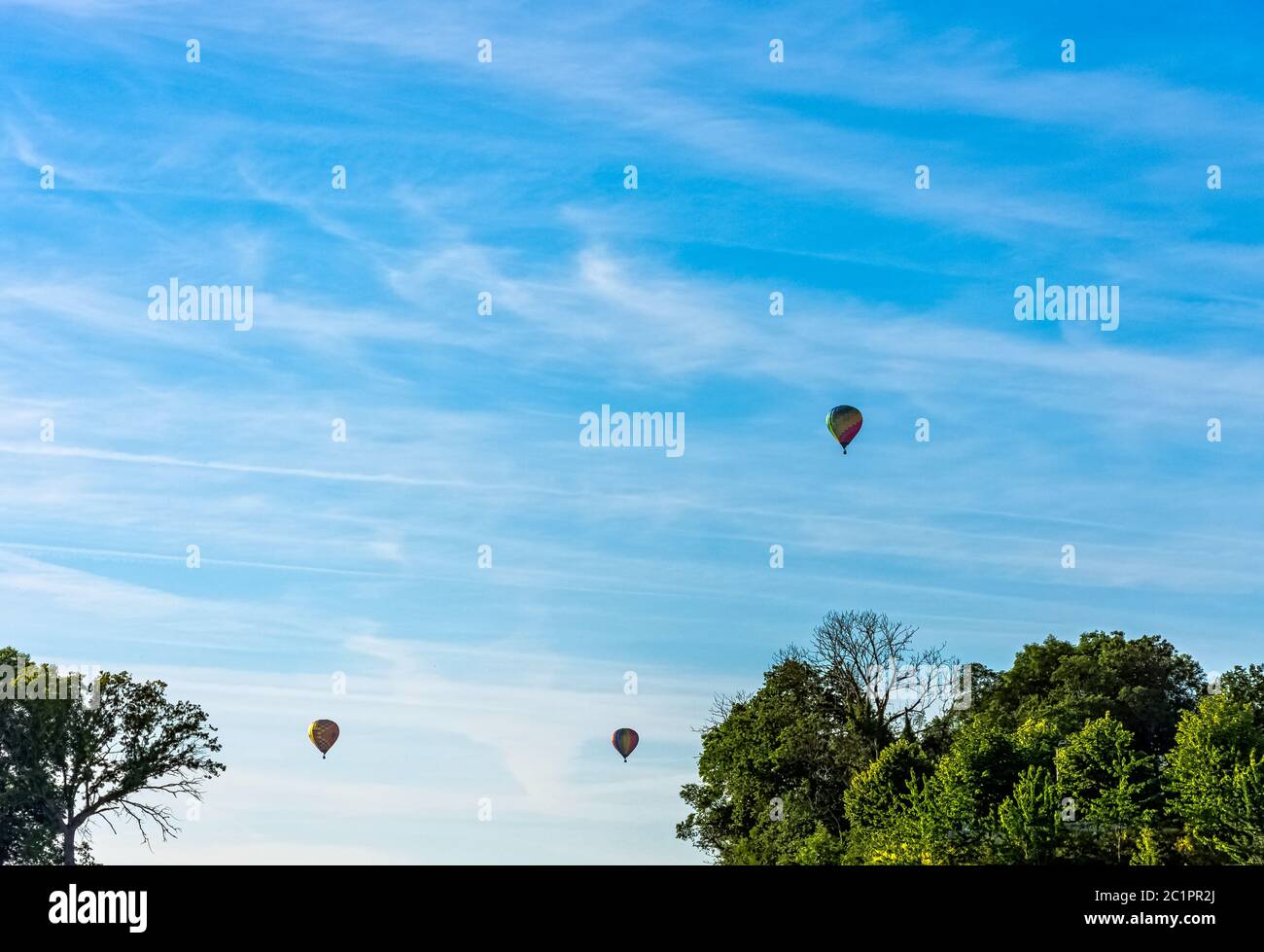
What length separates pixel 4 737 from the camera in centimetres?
7800

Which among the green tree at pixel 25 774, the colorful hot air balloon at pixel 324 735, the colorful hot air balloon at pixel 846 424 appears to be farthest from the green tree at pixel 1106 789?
the green tree at pixel 25 774

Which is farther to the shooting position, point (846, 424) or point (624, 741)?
point (624, 741)

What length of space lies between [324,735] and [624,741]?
15.4 m

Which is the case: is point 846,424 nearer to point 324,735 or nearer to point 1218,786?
point 1218,786

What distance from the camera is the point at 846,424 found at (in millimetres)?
61375

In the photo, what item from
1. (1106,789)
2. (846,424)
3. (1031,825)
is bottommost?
(1031,825)

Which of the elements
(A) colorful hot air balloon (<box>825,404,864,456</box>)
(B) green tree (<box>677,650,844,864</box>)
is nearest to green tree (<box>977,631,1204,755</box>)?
(B) green tree (<box>677,650,844,864</box>)

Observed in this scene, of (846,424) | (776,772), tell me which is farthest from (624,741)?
(846,424)

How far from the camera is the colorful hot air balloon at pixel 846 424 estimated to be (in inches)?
2416

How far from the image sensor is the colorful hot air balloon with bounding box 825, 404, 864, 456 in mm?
61369

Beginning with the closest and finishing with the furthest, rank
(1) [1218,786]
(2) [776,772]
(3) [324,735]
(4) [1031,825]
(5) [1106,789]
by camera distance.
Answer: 1. (1) [1218,786]
2. (4) [1031,825]
3. (5) [1106,789]
4. (3) [324,735]
5. (2) [776,772]

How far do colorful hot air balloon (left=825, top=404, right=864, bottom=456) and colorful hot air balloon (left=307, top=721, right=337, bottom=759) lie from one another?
1210 inches

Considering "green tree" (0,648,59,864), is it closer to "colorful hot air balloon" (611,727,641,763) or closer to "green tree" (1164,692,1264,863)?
"colorful hot air balloon" (611,727,641,763)
